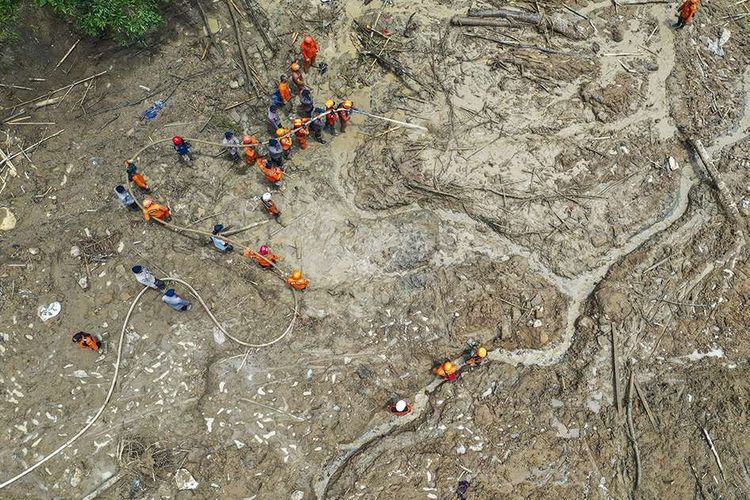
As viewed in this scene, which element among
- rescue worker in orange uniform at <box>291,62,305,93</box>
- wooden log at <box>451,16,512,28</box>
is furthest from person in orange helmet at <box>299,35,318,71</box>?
wooden log at <box>451,16,512,28</box>

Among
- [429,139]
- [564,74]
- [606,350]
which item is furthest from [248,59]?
[606,350]

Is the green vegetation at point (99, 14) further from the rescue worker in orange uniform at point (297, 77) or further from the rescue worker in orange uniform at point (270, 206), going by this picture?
the rescue worker in orange uniform at point (270, 206)

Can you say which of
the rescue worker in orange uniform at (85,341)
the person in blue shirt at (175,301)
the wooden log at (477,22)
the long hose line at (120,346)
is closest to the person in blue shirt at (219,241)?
the long hose line at (120,346)

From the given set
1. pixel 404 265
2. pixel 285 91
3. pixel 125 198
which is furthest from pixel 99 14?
pixel 404 265

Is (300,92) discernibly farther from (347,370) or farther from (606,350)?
(606,350)

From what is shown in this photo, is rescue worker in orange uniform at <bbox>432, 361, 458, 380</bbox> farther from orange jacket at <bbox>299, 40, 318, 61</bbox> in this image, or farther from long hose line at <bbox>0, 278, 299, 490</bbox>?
orange jacket at <bbox>299, 40, 318, 61</bbox>

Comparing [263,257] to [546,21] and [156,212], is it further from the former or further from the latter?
[546,21]
